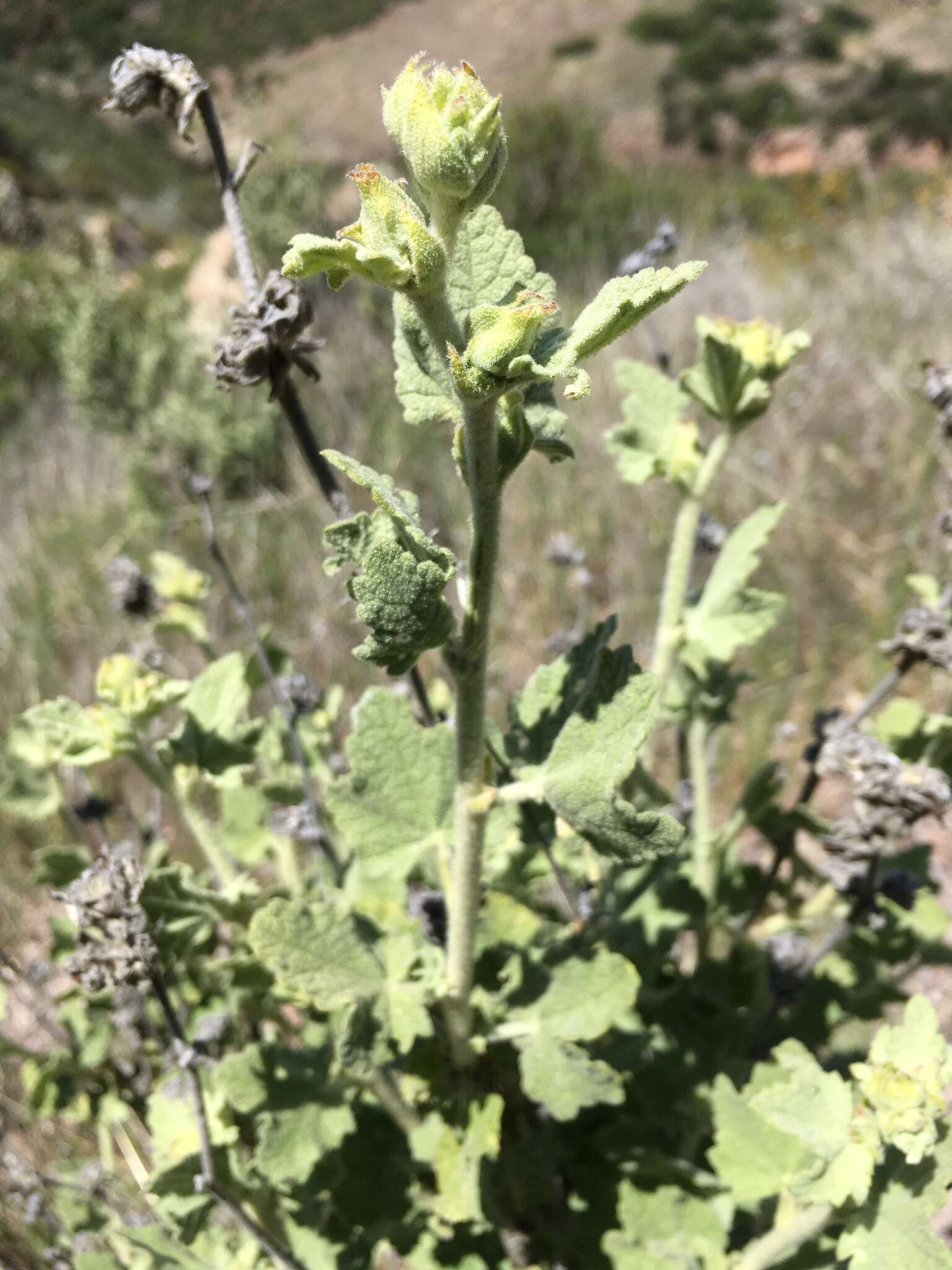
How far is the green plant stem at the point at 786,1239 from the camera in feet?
3.59

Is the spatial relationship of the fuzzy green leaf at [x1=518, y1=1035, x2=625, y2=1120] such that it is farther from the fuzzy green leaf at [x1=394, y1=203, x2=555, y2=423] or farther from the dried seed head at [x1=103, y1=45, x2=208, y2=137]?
the dried seed head at [x1=103, y1=45, x2=208, y2=137]

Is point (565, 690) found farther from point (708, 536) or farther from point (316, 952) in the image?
point (708, 536)

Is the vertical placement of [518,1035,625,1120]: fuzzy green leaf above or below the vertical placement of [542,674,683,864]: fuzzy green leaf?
below

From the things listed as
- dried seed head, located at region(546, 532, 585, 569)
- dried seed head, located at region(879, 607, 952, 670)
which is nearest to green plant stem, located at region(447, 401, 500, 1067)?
dried seed head, located at region(879, 607, 952, 670)

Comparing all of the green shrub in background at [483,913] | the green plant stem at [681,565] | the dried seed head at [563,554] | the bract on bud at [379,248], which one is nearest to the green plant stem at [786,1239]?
the green shrub in background at [483,913]

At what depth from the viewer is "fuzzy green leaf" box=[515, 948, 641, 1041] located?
111cm

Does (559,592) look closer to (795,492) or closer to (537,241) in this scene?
(795,492)

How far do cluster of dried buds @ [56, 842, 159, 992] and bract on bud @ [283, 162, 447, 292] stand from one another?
0.68 meters

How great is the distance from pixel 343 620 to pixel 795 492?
1871mm

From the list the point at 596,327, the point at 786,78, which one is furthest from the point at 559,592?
the point at 786,78

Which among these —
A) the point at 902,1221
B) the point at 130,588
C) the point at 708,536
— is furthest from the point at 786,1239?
the point at 130,588

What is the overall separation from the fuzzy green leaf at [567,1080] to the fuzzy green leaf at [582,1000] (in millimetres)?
20

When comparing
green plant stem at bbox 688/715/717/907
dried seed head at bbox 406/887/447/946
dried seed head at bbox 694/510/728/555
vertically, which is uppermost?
dried seed head at bbox 694/510/728/555

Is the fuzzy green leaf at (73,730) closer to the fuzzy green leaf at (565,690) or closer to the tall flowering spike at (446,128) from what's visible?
the fuzzy green leaf at (565,690)
